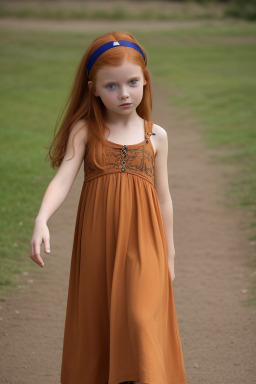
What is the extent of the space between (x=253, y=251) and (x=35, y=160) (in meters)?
4.27

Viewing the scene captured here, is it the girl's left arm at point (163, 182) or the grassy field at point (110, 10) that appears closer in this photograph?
the girl's left arm at point (163, 182)

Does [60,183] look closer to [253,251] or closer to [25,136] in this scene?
[253,251]

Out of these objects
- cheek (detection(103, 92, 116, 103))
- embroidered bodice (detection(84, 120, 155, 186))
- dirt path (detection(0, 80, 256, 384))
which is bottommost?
dirt path (detection(0, 80, 256, 384))

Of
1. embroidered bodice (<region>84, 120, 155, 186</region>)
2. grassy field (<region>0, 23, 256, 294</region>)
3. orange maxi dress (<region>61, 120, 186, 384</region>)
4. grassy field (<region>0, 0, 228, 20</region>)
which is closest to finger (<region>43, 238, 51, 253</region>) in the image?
orange maxi dress (<region>61, 120, 186, 384</region>)

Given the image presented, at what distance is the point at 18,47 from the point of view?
26984mm

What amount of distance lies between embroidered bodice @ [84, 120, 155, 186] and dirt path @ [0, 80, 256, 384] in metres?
1.49

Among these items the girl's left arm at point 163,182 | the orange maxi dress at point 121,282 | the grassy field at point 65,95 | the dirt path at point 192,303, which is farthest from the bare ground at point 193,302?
the girl's left arm at point 163,182

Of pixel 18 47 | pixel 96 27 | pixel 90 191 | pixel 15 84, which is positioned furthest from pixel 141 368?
pixel 96 27

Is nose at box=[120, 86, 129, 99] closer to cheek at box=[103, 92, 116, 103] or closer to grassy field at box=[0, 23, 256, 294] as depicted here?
cheek at box=[103, 92, 116, 103]

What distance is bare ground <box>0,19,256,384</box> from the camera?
4008mm

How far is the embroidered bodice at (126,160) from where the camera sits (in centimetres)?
279

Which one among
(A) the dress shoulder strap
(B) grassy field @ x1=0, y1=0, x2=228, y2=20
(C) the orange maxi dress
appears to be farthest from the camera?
(B) grassy field @ x1=0, y1=0, x2=228, y2=20

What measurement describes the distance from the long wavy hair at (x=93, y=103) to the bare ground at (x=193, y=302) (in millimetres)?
1556

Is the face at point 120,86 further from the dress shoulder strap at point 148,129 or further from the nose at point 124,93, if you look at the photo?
the dress shoulder strap at point 148,129
